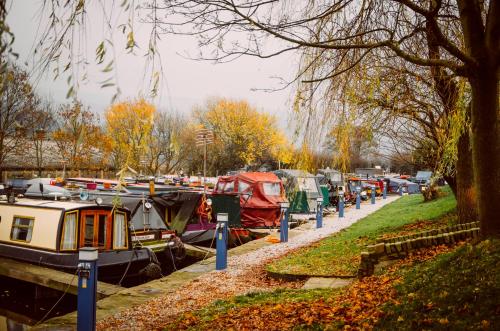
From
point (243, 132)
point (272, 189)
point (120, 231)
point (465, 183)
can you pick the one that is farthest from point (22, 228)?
point (243, 132)

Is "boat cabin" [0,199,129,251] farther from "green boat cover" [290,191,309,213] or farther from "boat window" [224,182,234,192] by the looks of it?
"green boat cover" [290,191,309,213]

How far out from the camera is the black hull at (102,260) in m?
11.1

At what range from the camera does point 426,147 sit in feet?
44.2

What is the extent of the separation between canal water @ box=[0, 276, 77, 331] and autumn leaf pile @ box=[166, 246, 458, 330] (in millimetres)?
4900

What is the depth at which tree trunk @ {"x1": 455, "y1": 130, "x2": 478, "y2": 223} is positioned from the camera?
10.0 meters

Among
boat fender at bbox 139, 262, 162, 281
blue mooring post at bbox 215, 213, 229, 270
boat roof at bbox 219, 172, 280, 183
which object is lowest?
boat fender at bbox 139, 262, 162, 281

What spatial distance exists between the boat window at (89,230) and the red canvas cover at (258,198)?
997cm

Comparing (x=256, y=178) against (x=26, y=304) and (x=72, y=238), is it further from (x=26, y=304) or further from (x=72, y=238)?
(x=26, y=304)

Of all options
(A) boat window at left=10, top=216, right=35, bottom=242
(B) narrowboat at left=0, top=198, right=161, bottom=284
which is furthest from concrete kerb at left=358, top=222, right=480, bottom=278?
(A) boat window at left=10, top=216, right=35, bottom=242

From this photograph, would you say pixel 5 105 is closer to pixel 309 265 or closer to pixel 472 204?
pixel 309 265

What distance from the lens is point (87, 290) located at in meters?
6.36

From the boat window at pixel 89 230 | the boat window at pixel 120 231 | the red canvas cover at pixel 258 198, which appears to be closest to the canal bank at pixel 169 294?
the boat window at pixel 120 231

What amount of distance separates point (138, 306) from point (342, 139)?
462 cm

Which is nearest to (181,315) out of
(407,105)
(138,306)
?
(138,306)
